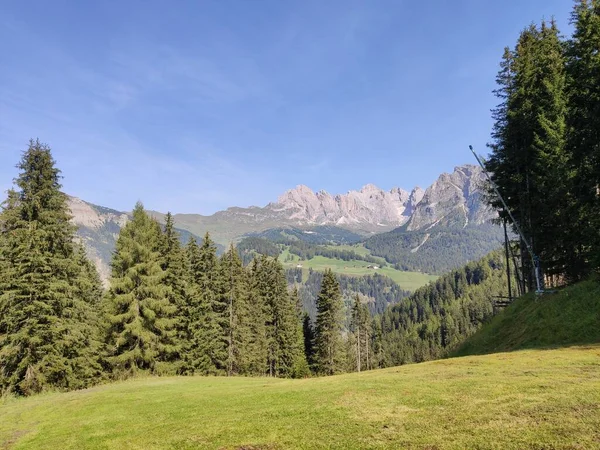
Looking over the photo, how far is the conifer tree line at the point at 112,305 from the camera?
1236 inches

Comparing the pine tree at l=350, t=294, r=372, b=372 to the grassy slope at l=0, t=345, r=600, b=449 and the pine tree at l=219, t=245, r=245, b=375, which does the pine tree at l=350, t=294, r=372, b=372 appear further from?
the grassy slope at l=0, t=345, r=600, b=449

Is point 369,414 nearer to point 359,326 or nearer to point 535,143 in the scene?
point 535,143

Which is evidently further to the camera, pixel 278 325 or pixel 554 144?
pixel 278 325

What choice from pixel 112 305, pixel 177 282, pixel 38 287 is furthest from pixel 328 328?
pixel 38 287

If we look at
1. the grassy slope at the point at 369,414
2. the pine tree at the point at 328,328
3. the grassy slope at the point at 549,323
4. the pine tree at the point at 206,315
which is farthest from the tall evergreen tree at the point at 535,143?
the pine tree at the point at 206,315

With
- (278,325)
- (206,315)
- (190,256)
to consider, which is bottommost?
(278,325)

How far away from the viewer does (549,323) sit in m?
29.6

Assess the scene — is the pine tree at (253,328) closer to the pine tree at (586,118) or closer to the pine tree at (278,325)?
the pine tree at (278,325)

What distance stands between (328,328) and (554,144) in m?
47.6

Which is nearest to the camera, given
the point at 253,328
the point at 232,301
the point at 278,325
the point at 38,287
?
the point at 38,287

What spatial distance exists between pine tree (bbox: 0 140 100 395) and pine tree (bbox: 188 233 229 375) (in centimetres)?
1513

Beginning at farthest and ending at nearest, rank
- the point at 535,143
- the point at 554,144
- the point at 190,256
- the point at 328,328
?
1. the point at 328,328
2. the point at 190,256
3. the point at 535,143
4. the point at 554,144

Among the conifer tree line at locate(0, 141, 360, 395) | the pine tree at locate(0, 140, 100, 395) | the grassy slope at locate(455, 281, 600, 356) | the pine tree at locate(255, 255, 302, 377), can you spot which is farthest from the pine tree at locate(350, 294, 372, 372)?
the pine tree at locate(0, 140, 100, 395)

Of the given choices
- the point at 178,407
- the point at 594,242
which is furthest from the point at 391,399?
the point at 594,242
